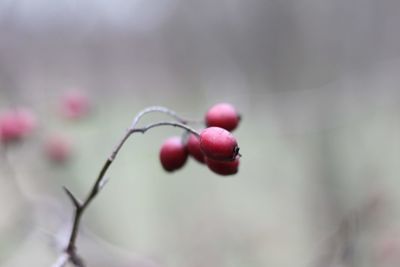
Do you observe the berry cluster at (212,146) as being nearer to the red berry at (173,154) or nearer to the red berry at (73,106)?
the red berry at (173,154)

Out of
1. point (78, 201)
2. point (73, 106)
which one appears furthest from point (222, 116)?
point (73, 106)

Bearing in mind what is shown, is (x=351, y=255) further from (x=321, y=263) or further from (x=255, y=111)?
(x=255, y=111)

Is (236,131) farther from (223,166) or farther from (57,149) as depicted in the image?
(223,166)

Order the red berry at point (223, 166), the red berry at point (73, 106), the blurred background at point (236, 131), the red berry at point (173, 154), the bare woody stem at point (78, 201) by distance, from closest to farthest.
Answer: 1. the bare woody stem at point (78, 201)
2. the red berry at point (223, 166)
3. the red berry at point (173, 154)
4. the blurred background at point (236, 131)
5. the red berry at point (73, 106)

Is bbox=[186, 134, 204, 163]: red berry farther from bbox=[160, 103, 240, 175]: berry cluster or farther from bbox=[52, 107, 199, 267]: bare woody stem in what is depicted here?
bbox=[52, 107, 199, 267]: bare woody stem

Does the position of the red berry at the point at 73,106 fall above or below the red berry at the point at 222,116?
above

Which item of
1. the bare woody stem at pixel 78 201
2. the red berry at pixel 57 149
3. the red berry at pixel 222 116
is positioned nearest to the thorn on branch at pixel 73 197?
the bare woody stem at pixel 78 201

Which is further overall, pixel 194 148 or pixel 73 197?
pixel 194 148
